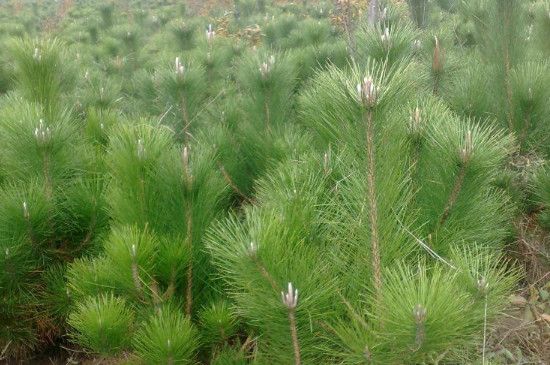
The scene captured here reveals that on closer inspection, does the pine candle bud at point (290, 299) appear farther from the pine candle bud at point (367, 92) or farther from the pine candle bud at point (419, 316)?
the pine candle bud at point (367, 92)

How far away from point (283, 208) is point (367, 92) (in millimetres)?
419

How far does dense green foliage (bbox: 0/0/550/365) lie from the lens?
1.32 m

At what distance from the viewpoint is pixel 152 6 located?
1462 cm

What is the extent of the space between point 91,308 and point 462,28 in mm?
4128

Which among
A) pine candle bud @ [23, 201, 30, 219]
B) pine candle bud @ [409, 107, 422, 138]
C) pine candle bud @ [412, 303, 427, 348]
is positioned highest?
pine candle bud @ [409, 107, 422, 138]

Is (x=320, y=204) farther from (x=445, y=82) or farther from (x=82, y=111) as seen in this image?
(x=82, y=111)

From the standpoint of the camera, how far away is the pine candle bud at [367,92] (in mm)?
1207

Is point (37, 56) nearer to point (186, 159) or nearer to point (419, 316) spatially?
point (186, 159)

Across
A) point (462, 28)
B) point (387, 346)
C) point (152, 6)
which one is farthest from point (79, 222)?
point (152, 6)

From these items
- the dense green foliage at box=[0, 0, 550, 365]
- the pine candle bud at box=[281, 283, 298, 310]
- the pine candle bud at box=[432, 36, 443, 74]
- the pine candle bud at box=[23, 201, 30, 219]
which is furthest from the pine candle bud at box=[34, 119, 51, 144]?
the pine candle bud at box=[432, 36, 443, 74]

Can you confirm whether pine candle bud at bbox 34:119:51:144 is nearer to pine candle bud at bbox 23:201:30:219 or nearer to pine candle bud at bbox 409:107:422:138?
pine candle bud at bbox 23:201:30:219

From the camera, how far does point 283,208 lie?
1.48m

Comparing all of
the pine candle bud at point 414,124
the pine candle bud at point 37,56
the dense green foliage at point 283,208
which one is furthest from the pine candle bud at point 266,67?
the pine candle bud at point 414,124

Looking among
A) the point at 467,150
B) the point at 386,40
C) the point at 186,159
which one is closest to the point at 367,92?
the point at 467,150
